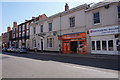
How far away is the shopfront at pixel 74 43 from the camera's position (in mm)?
17391

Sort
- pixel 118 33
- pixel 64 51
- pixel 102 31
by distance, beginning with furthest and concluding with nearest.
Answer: pixel 64 51, pixel 102 31, pixel 118 33

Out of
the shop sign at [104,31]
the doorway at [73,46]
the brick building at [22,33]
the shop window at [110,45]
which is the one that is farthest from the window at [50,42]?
the shop window at [110,45]

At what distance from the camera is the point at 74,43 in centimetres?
1905

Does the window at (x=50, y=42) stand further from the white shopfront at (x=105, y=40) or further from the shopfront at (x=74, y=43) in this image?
the white shopfront at (x=105, y=40)

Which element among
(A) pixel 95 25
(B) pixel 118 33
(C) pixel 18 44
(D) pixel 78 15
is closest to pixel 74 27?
(D) pixel 78 15

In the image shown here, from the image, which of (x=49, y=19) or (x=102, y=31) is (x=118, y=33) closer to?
(x=102, y=31)

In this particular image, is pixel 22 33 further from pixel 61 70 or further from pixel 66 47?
pixel 61 70

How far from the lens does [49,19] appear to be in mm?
23906

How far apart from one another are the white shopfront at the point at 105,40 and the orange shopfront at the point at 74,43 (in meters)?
1.56

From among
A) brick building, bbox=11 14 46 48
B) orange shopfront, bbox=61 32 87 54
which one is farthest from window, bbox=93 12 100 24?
brick building, bbox=11 14 46 48

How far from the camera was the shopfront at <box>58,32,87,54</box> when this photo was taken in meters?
17.4

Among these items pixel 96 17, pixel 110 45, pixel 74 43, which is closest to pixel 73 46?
pixel 74 43

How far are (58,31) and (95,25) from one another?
842 cm

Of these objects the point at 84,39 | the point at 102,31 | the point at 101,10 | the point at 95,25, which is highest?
the point at 101,10
